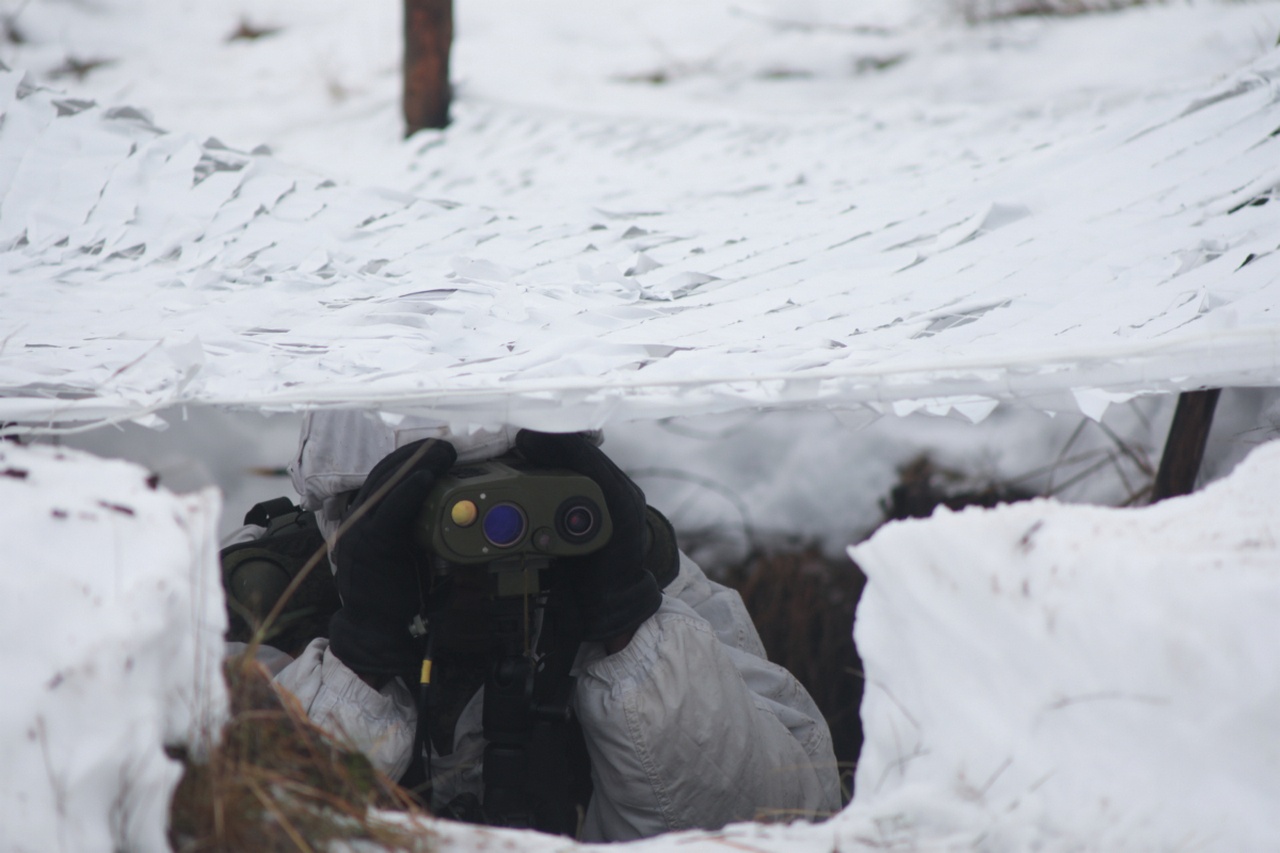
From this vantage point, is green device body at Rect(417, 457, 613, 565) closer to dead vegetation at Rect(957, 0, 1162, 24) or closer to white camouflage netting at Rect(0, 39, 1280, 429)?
white camouflage netting at Rect(0, 39, 1280, 429)

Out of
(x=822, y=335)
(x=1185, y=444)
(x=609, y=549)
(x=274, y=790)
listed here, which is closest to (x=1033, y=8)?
(x=1185, y=444)

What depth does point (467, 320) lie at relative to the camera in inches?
49.8

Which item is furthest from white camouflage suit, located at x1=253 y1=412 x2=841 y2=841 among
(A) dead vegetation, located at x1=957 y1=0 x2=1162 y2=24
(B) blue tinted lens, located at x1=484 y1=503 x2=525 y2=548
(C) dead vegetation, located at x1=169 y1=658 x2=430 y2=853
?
(A) dead vegetation, located at x1=957 y1=0 x2=1162 y2=24

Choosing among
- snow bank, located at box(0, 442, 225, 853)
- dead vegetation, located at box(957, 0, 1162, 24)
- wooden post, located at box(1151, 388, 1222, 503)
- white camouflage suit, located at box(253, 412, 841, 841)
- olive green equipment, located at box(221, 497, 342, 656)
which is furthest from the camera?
dead vegetation, located at box(957, 0, 1162, 24)

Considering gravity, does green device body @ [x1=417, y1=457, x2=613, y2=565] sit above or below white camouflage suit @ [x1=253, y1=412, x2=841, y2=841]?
above

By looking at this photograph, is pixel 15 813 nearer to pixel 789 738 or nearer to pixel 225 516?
pixel 789 738

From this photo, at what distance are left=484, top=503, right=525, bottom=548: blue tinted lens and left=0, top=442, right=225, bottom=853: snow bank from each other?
14.0 inches

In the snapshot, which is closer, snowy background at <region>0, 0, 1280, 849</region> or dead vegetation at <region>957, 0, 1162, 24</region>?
snowy background at <region>0, 0, 1280, 849</region>

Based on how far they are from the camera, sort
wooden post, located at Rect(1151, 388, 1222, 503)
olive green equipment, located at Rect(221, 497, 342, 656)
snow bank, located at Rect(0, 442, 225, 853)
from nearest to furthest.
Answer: snow bank, located at Rect(0, 442, 225, 853), olive green equipment, located at Rect(221, 497, 342, 656), wooden post, located at Rect(1151, 388, 1222, 503)

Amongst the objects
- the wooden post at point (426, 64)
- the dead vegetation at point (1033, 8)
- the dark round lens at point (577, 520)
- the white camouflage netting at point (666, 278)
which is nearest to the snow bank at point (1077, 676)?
the white camouflage netting at point (666, 278)

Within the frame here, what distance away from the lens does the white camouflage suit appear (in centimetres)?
117

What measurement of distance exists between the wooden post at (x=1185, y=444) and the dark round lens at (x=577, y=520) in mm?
1266

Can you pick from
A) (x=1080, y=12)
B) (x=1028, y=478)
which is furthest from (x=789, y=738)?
(x=1080, y=12)

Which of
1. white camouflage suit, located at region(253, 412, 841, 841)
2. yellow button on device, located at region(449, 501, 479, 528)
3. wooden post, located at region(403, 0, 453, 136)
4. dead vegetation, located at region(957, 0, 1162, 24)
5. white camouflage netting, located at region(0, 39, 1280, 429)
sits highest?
dead vegetation, located at region(957, 0, 1162, 24)
